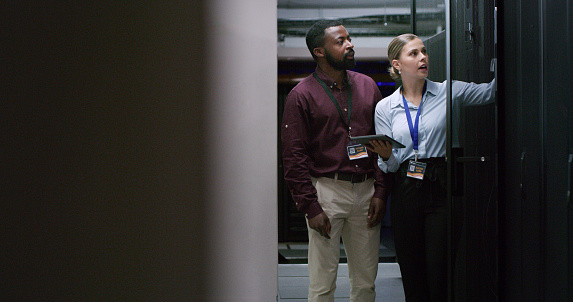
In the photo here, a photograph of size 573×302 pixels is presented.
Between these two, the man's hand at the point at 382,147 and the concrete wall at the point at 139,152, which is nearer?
the concrete wall at the point at 139,152

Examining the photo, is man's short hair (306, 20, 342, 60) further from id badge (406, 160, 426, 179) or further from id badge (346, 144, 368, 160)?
id badge (406, 160, 426, 179)

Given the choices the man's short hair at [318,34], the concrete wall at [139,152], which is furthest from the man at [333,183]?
the concrete wall at [139,152]

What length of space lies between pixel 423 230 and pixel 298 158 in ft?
2.11

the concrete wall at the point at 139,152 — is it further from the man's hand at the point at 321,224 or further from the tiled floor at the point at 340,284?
the tiled floor at the point at 340,284

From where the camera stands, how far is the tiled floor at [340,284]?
3.72 metres

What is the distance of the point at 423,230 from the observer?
7.65ft

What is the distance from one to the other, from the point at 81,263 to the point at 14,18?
2.22 feet

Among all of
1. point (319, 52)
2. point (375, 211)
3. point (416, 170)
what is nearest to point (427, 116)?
point (416, 170)

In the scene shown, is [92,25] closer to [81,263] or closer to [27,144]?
[27,144]

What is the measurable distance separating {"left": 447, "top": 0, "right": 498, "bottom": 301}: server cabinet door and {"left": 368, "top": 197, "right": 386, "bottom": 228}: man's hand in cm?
33

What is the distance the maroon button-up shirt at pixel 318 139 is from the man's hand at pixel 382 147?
0.47 ft

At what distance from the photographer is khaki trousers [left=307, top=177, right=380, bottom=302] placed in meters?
2.43

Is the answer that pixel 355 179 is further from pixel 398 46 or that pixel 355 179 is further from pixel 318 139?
pixel 398 46

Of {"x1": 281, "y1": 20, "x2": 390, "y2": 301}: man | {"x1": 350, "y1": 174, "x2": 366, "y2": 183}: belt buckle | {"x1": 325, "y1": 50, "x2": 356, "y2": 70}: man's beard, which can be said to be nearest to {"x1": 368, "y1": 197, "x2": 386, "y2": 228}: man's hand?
{"x1": 281, "y1": 20, "x2": 390, "y2": 301}: man
